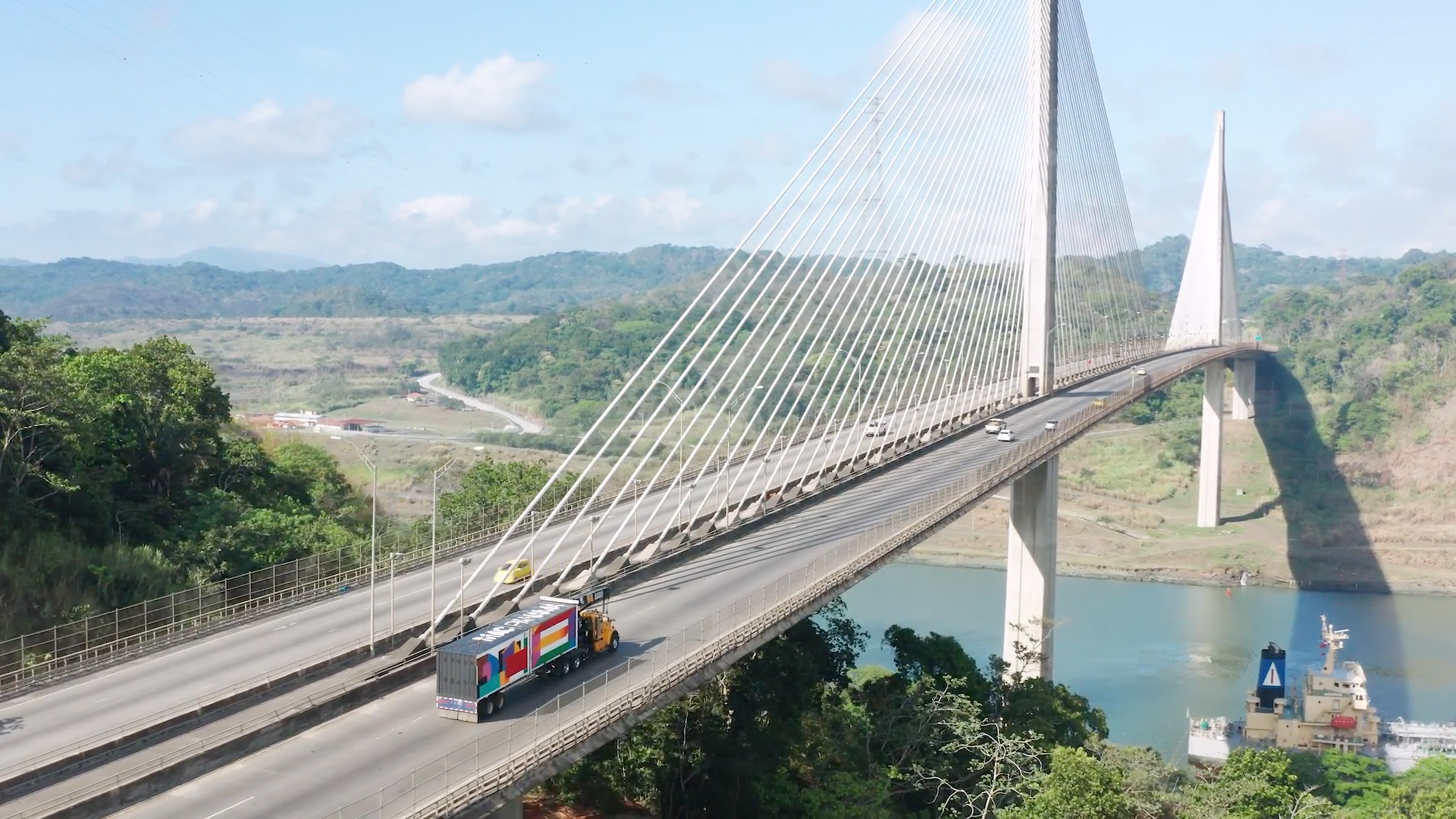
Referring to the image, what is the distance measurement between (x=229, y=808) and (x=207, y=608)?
1093 cm

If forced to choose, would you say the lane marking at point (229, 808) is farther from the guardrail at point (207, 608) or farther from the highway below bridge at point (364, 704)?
the guardrail at point (207, 608)

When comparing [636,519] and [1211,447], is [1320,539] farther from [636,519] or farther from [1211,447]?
[636,519]

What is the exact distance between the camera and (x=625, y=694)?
14.1m

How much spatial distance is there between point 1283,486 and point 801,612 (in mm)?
56212

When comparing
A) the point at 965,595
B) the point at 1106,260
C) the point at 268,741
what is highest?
the point at 1106,260

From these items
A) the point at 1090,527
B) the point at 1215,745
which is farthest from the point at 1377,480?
the point at 1215,745

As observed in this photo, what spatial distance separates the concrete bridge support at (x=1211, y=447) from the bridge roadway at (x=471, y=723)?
122 feet

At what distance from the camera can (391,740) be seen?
13.3 metres

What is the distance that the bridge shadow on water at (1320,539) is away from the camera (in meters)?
42.1

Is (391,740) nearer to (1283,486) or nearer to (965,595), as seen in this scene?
(965,595)

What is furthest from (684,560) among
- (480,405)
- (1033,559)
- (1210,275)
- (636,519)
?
(480,405)

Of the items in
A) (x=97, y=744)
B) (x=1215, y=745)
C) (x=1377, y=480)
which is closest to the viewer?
(x=97, y=744)

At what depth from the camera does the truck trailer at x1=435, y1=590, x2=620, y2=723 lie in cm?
1377

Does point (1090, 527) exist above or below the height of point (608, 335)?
below
